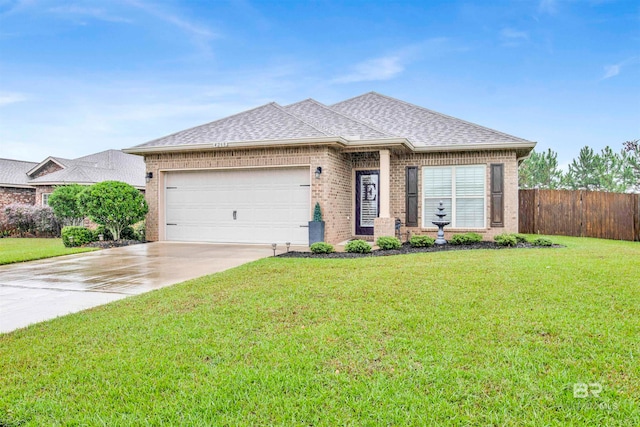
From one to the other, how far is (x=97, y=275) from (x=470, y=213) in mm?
10234

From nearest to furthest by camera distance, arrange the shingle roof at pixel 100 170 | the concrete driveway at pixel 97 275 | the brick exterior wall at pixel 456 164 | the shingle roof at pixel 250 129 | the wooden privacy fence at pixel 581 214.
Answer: the concrete driveway at pixel 97 275, the shingle roof at pixel 250 129, the brick exterior wall at pixel 456 164, the wooden privacy fence at pixel 581 214, the shingle roof at pixel 100 170

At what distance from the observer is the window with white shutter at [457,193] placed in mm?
12570

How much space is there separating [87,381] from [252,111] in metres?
12.3

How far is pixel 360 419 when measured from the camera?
8.05 ft

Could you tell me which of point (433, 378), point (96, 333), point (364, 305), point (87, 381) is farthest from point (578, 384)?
point (96, 333)

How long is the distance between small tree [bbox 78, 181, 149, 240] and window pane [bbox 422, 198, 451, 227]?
8903 millimetres

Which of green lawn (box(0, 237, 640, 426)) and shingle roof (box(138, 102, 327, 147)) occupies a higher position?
shingle roof (box(138, 102, 327, 147))

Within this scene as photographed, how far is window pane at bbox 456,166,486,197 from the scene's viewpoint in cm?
1254

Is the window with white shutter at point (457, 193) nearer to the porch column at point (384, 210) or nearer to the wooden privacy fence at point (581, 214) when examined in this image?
the porch column at point (384, 210)

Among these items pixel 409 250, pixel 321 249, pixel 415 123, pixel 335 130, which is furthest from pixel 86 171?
pixel 409 250

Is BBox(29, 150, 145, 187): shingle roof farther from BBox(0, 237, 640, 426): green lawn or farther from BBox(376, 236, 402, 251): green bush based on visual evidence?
BBox(0, 237, 640, 426): green lawn

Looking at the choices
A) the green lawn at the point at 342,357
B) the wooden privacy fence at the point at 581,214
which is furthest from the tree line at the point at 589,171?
the green lawn at the point at 342,357

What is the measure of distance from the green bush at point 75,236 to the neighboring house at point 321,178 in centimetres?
190

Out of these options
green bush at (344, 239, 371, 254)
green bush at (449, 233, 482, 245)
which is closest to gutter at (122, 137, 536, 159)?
green bush at (449, 233, 482, 245)
